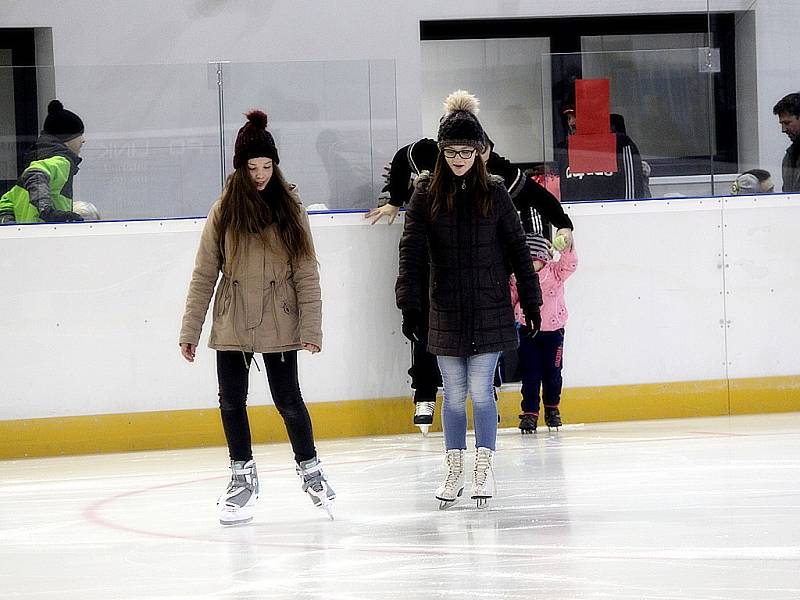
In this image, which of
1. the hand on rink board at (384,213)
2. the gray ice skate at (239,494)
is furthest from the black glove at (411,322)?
the hand on rink board at (384,213)

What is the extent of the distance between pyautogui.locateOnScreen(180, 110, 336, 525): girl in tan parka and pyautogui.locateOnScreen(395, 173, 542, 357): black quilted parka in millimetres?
335

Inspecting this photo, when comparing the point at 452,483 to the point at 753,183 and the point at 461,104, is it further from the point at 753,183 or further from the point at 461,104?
the point at 753,183

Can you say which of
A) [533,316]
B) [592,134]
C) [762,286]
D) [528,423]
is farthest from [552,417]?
[533,316]

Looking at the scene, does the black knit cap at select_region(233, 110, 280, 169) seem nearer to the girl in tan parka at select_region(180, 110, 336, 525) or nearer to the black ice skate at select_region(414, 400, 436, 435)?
the girl in tan parka at select_region(180, 110, 336, 525)


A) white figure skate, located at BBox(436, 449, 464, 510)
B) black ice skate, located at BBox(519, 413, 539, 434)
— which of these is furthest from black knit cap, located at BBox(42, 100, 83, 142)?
white figure skate, located at BBox(436, 449, 464, 510)

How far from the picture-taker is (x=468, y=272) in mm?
4246

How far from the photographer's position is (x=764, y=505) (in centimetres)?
414

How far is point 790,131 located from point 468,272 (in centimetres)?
346

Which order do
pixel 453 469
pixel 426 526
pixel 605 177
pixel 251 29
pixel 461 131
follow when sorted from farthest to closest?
pixel 251 29 < pixel 605 177 < pixel 453 469 < pixel 461 131 < pixel 426 526

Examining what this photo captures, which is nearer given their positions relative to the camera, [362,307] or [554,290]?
[554,290]

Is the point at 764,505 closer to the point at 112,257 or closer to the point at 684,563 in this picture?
the point at 684,563

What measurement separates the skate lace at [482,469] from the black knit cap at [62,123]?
3018 millimetres

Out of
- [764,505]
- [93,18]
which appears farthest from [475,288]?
[93,18]

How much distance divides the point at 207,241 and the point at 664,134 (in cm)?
344
